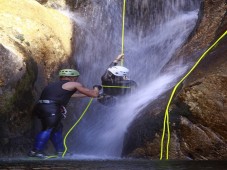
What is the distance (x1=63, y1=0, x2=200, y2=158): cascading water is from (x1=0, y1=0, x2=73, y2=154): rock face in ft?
3.78

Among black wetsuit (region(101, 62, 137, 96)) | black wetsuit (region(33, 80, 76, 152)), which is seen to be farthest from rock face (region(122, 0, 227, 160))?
black wetsuit (region(33, 80, 76, 152))

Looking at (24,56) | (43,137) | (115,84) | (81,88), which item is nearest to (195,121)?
(115,84)

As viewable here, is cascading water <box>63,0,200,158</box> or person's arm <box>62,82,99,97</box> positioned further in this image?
cascading water <box>63,0,200,158</box>

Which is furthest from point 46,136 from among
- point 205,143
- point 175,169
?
point 175,169

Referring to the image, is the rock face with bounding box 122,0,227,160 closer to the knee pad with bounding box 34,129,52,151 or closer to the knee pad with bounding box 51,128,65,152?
the knee pad with bounding box 51,128,65,152

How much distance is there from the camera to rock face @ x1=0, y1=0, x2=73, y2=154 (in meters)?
10.7

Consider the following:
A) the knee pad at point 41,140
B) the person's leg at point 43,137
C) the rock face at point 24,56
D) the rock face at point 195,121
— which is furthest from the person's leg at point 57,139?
the rock face at point 195,121

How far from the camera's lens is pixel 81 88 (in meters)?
10.8

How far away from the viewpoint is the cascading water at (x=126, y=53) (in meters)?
11.8

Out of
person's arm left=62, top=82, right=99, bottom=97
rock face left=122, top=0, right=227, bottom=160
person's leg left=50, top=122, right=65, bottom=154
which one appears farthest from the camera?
person's leg left=50, top=122, right=65, bottom=154

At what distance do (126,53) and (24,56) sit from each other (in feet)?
18.8

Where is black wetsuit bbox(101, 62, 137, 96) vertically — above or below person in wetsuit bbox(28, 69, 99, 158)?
above

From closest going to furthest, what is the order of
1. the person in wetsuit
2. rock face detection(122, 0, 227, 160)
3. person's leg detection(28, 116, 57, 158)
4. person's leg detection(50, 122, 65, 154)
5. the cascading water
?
rock face detection(122, 0, 227, 160), person's leg detection(28, 116, 57, 158), the person in wetsuit, person's leg detection(50, 122, 65, 154), the cascading water

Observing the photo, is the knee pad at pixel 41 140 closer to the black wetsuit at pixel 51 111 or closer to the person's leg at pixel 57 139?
the black wetsuit at pixel 51 111
